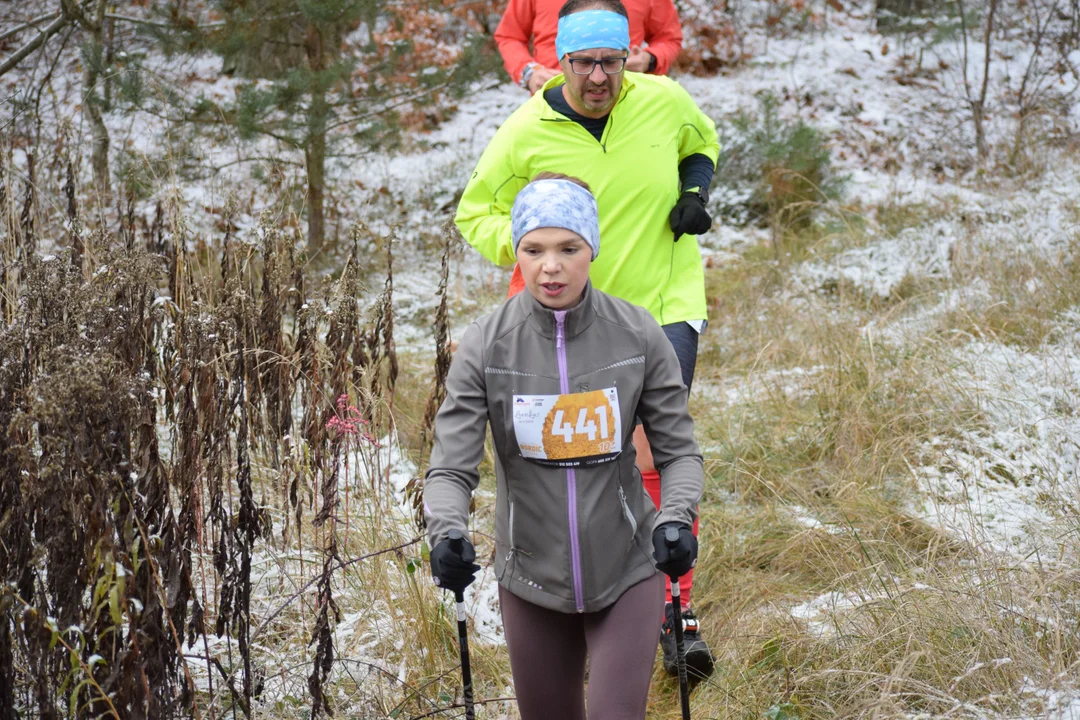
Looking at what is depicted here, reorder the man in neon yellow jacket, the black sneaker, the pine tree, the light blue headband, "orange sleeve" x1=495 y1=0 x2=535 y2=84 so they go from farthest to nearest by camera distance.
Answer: the pine tree
"orange sleeve" x1=495 y1=0 x2=535 y2=84
the black sneaker
the man in neon yellow jacket
the light blue headband

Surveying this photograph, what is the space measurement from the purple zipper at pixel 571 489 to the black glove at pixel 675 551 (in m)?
0.18

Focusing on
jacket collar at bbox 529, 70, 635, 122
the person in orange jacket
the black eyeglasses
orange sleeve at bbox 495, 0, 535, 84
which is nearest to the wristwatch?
jacket collar at bbox 529, 70, 635, 122

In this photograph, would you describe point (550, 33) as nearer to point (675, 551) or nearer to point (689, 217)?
point (689, 217)

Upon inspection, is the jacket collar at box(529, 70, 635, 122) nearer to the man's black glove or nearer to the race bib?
the race bib

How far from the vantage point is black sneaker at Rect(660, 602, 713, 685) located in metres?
2.97

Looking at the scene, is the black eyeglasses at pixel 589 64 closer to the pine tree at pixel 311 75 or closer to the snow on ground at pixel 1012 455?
the snow on ground at pixel 1012 455

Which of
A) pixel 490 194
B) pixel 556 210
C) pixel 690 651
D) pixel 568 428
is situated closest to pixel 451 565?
pixel 568 428

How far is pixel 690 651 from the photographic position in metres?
2.97

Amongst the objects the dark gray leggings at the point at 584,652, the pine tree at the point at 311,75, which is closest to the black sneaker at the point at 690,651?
the dark gray leggings at the point at 584,652

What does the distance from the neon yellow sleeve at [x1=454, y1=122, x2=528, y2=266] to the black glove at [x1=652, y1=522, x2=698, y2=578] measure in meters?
1.16

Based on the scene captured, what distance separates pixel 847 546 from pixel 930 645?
0.83 m

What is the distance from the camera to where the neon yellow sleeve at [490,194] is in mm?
2922

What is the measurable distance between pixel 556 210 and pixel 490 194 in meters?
0.85

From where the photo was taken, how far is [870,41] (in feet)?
39.8
